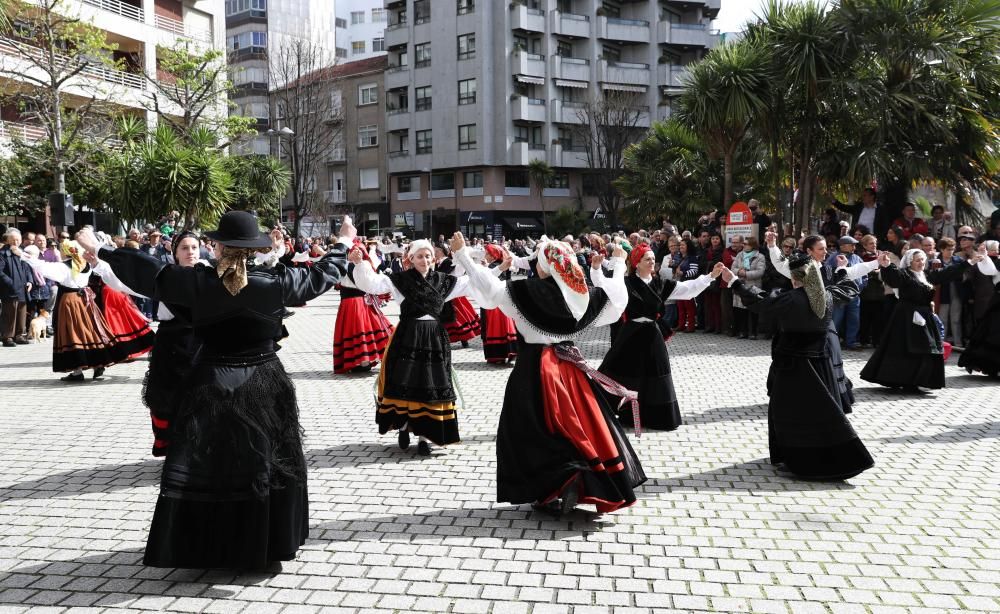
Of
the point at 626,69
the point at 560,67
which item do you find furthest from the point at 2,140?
the point at 626,69

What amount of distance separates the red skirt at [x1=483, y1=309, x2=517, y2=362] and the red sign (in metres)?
6.03

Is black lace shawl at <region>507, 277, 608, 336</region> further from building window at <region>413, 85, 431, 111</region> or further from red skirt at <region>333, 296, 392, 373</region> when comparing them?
building window at <region>413, 85, 431, 111</region>

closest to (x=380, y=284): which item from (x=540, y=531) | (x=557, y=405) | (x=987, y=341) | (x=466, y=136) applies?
(x=557, y=405)

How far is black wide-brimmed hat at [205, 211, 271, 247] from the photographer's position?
14.5ft

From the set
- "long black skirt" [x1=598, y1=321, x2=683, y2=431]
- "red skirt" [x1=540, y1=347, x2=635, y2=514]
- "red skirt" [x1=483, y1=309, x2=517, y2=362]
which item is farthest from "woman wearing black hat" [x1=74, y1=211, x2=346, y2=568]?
"red skirt" [x1=483, y1=309, x2=517, y2=362]

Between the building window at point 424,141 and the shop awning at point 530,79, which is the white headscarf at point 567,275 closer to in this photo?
the shop awning at point 530,79

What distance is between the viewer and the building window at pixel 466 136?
166 ft

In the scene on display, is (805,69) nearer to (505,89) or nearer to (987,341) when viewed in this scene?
(987,341)

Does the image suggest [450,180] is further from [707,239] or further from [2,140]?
[707,239]

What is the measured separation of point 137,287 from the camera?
439cm

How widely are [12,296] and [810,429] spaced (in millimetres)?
15205

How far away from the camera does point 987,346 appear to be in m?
10.9

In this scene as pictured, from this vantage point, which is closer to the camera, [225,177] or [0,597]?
[0,597]

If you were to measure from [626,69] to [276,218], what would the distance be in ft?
92.8
